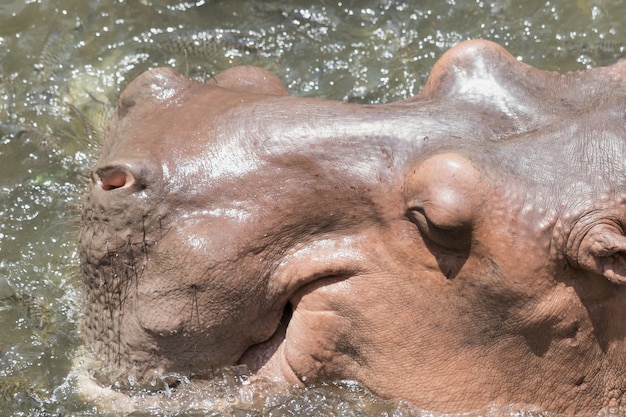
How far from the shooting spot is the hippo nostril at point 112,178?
317 centimetres

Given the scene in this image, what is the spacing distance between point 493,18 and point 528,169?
135 inches

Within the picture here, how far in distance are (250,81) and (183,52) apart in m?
2.43

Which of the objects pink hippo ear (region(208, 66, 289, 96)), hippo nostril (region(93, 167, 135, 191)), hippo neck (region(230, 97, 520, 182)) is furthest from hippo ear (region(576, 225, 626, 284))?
hippo nostril (region(93, 167, 135, 191))

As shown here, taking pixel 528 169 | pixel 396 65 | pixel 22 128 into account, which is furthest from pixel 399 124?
pixel 22 128

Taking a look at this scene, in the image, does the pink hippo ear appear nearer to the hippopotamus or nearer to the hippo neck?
the hippopotamus

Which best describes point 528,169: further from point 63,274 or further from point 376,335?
point 63,274

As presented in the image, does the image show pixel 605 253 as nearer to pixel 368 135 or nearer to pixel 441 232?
pixel 441 232

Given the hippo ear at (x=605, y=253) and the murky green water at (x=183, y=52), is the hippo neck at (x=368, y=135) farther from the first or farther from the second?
the murky green water at (x=183, y=52)

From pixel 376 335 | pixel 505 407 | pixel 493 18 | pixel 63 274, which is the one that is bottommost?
pixel 63 274

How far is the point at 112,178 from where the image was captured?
10.6 ft

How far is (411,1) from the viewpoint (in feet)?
21.1

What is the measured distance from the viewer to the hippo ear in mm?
2912

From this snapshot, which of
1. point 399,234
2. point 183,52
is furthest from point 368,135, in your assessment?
point 183,52

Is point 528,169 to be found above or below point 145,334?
above
